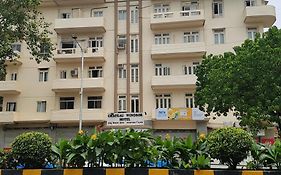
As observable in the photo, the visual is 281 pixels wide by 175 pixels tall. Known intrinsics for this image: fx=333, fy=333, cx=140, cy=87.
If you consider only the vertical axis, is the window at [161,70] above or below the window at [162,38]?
below

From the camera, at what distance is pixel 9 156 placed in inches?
219

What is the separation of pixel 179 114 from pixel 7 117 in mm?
12712

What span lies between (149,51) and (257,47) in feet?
38.2

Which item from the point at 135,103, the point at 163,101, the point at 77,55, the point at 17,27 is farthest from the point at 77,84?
the point at 17,27

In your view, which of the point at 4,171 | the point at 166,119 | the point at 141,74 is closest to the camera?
the point at 4,171

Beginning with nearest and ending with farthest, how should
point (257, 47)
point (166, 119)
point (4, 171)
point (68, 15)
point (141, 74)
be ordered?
point (4, 171)
point (257, 47)
point (166, 119)
point (141, 74)
point (68, 15)

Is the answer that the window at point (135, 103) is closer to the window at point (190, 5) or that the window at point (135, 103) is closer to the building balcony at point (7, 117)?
the window at point (190, 5)

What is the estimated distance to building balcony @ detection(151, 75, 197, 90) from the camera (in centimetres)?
2381

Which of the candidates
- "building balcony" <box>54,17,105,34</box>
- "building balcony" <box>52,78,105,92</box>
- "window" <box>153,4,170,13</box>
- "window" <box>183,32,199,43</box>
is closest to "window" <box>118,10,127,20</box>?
"building balcony" <box>54,17,105,34</box>

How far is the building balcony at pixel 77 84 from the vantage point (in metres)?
24.6

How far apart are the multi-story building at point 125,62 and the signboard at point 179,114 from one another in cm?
47

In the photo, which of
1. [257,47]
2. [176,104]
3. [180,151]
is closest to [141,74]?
[176,104]

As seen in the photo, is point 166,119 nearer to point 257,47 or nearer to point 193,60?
point 193,60

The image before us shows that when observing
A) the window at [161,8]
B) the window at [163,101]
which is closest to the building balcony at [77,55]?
the window at [163,101]
